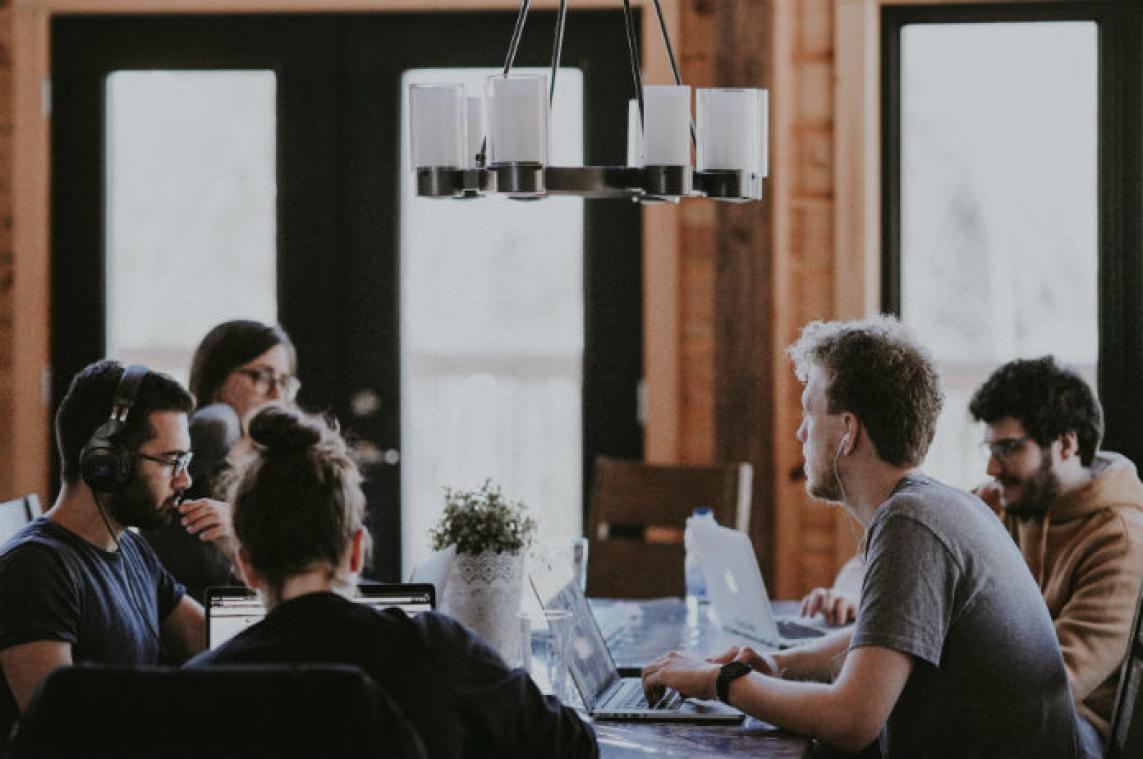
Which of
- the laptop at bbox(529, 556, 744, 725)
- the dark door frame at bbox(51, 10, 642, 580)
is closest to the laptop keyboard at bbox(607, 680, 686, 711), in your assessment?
the laptop at bbox(529, 556, 744, 725)

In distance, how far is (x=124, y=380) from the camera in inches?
93.3

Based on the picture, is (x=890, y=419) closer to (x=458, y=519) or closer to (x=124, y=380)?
(x=458, y=519)

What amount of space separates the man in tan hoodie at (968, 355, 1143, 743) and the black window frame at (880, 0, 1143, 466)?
1444 mm

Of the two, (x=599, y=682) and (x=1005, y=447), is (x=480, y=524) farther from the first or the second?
(x=1005, y=447)

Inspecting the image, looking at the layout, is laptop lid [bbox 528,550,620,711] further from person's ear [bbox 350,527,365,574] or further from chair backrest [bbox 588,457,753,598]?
chair backrest [bbox 588,457,753,598]

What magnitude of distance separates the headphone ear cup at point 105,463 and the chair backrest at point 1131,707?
1626 mm

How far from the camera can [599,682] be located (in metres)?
2.45

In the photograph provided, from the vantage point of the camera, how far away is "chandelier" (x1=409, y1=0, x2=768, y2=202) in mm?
2424

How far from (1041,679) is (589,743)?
707mm

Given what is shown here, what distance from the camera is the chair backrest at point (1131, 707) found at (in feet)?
8.21

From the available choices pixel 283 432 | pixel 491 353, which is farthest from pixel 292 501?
pixel 491 353

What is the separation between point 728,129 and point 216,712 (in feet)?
4.64

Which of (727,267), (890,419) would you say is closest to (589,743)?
(890,419)

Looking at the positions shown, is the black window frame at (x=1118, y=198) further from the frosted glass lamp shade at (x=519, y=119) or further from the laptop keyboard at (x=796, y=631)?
the frosted glass lamp shade at (x=519, y=119)
